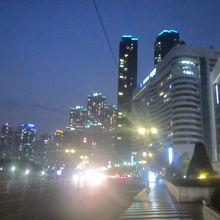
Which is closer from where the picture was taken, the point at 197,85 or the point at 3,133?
the point at 197,85

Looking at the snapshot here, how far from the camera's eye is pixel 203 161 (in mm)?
39750

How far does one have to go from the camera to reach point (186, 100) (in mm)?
143125

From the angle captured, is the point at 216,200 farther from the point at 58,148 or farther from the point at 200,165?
the point at 58,148

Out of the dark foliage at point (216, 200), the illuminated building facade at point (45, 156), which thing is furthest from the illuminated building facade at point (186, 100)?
the dark foliage at point (216, 200)

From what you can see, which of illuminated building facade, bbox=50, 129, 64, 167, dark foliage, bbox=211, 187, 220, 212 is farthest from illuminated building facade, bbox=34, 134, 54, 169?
dark foliage, bbox=211, 187, 220, 212

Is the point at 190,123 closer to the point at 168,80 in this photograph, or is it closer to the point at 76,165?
the point at 168,80

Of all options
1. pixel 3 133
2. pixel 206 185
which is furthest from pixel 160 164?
pixel 206 185

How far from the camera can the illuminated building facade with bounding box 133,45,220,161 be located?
141500mm

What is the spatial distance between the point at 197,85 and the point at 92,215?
143m

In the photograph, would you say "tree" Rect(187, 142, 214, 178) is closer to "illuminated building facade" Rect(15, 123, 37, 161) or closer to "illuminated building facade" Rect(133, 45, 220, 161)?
"illuminated building facade" Rect(133, 45, 220, 161)

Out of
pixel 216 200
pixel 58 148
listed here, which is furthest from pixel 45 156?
pixel 216 200

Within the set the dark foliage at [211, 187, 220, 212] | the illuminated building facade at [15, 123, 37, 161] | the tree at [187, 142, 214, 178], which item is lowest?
the dark foliage at [211, 187, 220, 212]

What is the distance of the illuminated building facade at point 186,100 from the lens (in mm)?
141500

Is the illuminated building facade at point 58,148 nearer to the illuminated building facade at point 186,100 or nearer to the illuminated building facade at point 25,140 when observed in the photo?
the illuminated building facade at point 186,100
